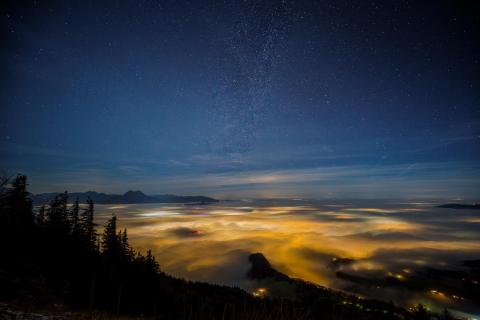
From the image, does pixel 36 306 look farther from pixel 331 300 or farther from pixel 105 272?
pixel 331 300

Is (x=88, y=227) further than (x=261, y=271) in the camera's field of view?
No

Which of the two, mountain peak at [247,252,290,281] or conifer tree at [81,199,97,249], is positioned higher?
conifer tree at [81,199,97,249]

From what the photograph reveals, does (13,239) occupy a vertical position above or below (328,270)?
above

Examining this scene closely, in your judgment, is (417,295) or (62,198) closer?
(62,198)

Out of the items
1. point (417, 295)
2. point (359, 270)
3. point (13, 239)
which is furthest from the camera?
point (359, 270)

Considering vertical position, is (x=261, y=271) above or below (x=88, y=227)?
below

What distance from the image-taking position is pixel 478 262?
285 feet

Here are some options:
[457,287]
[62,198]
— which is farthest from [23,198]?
[457,287]

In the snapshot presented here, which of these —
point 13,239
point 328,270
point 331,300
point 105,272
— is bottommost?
point 328,270

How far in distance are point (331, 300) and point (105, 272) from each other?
2115 inches

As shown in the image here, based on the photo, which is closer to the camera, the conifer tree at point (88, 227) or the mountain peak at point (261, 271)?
the conifer tree at point (88, 227)

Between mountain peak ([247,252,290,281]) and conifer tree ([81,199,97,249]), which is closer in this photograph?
conifer tree ([81,199,97,249])

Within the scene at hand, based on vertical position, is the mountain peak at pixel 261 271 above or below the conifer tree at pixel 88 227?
below

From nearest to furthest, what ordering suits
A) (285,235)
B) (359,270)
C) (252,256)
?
(359,270) < (252,256) < (285,235)
